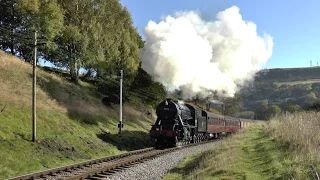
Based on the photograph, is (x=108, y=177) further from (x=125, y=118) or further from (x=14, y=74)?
(x=125, y=118)

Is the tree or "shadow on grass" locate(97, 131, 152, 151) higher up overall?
the tree

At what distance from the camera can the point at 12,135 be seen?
818 inches

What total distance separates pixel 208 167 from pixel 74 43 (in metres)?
27.5

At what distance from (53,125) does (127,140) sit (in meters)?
7.47

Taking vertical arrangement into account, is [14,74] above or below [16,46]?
below

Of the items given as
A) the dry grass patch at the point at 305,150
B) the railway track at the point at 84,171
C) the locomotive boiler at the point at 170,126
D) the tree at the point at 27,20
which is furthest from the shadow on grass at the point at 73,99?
the dry grass patch at the point at 305,150

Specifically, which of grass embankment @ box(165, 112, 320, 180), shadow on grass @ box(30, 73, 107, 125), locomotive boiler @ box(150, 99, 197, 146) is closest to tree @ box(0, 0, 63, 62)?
shadow on grass @ box(30, 73, 107, 125)

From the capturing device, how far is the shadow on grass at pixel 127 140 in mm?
29078

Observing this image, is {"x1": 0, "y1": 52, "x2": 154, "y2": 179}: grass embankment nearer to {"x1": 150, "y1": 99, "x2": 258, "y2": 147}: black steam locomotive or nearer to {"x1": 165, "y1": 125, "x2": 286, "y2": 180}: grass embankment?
{"x1": 150, "y1": 99, "x2": 258, "y2": 147}: black steam locomotive

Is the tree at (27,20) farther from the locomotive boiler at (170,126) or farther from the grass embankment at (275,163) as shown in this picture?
the grass embankment at (275,163)

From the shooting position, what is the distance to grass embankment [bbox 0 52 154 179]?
62.0 ft

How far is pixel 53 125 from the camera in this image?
26203mm

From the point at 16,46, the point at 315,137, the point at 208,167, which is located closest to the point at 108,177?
the point at 208,167

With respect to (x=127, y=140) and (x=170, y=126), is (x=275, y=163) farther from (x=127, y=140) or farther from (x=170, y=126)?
(x=127, y=140)
